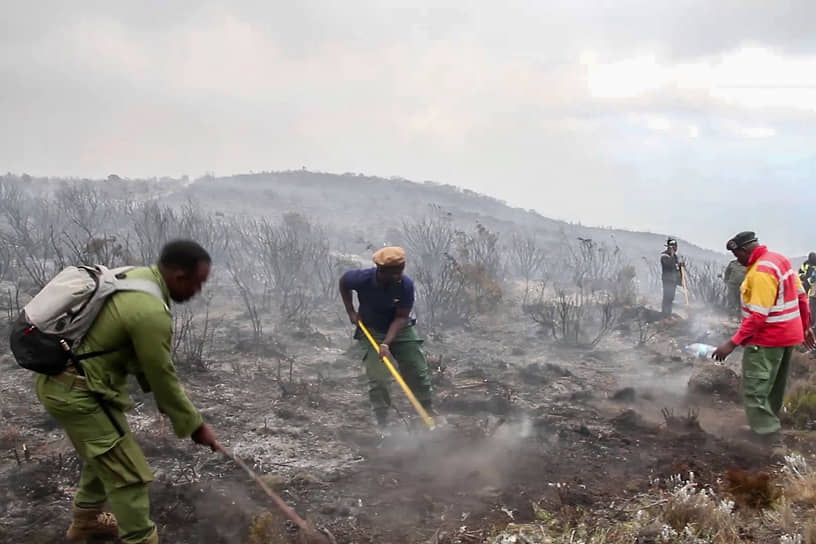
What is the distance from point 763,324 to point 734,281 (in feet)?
16.6

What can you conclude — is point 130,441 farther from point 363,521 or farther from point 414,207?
point 414,207

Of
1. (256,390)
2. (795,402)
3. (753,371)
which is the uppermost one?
(753,371)

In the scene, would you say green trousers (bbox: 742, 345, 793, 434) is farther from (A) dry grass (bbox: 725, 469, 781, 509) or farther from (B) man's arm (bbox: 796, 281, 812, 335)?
(A) dry grass (bbox: 725, 469, 781, 509)

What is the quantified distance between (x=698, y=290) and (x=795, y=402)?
7.19 metres

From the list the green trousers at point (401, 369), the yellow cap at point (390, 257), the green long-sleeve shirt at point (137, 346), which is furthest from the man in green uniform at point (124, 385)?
the green trousers at point (401, 369)

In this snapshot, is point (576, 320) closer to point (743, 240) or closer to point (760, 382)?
point (760, 382)

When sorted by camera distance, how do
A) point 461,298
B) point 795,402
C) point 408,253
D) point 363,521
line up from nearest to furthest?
point 363,521
point 795,402
point 461,298
point 408,253

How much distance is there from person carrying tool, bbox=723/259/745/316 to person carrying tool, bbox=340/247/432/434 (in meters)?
5.80

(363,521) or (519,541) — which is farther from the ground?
(519,541)

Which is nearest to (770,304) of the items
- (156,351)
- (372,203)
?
(156,351)

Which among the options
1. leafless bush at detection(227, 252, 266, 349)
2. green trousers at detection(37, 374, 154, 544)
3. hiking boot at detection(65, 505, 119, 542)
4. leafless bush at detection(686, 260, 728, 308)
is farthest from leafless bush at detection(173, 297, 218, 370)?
leafless bush at detection(686, 260, 728, 308)

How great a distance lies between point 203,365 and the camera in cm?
602

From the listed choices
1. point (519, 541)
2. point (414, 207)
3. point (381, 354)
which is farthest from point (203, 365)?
point (414, 207)

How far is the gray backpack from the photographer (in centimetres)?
229
